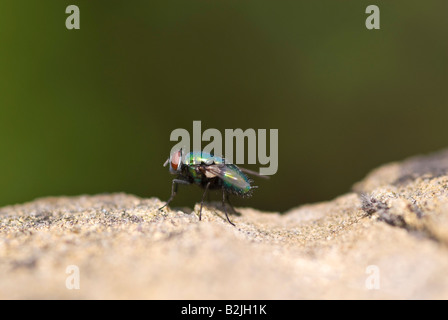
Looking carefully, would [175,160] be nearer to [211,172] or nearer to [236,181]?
[211,172]

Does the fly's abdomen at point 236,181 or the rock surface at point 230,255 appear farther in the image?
the fly's abdomen at point 236,181

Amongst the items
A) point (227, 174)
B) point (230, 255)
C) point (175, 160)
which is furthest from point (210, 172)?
point (230, 255)

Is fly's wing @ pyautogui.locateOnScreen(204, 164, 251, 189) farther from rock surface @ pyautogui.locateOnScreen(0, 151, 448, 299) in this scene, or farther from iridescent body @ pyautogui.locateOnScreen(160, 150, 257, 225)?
rock surface @ pyautogui.locateOnScreen(0, 151, 448, 299)

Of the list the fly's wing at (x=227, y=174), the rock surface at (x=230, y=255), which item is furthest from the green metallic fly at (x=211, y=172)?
the rock surface at (x=230, y=255)

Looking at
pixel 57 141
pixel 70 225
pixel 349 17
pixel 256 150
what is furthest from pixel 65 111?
pixel 349 17

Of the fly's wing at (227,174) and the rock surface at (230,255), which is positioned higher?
the fly's wing at (227,174)

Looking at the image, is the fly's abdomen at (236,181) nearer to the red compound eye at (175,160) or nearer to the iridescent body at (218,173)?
the iridescent body at (218,173)

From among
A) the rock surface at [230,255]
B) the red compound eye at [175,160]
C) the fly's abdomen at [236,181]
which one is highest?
the red compound eye at [175,160]
